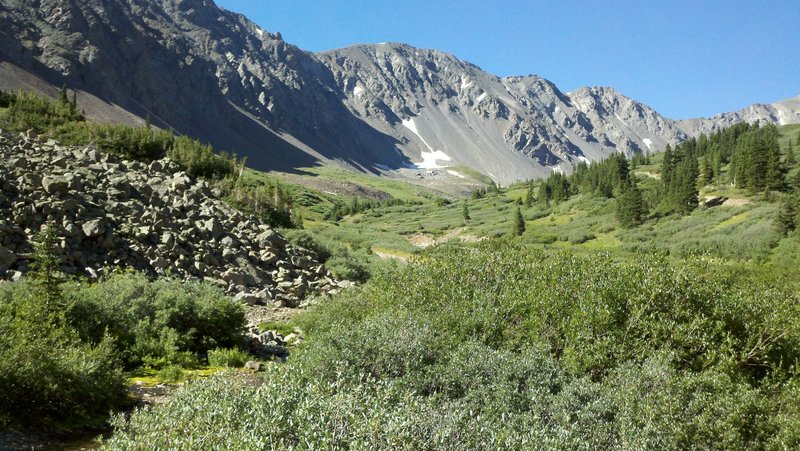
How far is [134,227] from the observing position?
23.2 meters

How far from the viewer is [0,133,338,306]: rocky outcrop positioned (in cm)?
2056

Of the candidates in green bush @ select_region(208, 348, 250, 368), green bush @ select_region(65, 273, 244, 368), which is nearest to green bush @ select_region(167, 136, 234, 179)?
green bush @ select_region(65, 273, 244, 368)

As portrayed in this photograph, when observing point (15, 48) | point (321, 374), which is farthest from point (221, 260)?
point (15, 48)

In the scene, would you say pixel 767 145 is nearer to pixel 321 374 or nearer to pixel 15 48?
pixel 321 374

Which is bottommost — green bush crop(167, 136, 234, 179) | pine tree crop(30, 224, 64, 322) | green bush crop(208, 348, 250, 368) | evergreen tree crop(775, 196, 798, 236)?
green bush crop(208, 348, 250, 368)

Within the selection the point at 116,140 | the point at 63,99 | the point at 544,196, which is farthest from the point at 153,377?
the point at 544,196

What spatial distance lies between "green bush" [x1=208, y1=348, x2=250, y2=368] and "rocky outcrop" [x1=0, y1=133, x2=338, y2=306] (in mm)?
6771

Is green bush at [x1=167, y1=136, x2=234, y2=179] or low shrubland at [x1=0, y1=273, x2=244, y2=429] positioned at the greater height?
green bush at [x1=167, y1=136, x2=234, y2=179]

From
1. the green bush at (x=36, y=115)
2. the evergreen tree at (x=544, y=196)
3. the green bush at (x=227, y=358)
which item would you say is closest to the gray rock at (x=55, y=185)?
A: the green bush at (x=227, y=358)

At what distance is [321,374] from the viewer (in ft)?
35.6

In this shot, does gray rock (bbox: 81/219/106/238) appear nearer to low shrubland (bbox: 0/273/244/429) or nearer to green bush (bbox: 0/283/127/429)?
low shrubland (bbox: 0/273/244/429)

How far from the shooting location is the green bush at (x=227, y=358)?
15367 millimetres

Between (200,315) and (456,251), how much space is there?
1024 centimetres

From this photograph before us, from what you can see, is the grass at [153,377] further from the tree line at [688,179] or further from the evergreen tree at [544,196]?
the evergreen tree at [544,196]
